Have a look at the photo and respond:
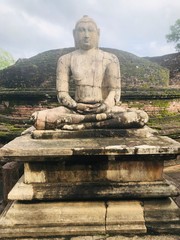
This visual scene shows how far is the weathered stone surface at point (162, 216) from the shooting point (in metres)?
2.46

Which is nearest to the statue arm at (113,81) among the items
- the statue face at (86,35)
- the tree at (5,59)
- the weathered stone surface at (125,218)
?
the statue face at (86,35)

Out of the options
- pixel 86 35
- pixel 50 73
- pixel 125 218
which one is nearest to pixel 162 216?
pixel 125 218

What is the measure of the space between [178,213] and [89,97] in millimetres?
1651

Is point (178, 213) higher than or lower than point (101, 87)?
lower

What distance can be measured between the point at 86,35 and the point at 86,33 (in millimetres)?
25

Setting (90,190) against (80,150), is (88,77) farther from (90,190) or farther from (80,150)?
(90,190)

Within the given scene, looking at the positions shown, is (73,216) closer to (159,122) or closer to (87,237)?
Result: (87,237)

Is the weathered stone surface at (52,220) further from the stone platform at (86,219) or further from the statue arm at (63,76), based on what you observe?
the statue arm at (63,76)

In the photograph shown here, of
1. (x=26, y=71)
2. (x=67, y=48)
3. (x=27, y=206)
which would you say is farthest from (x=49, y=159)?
(x=67, y=48)

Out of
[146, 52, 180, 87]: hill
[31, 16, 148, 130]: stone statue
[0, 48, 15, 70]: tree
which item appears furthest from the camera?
[0, 48, 15, 70]: tree

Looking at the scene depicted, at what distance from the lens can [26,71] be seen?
7.71m

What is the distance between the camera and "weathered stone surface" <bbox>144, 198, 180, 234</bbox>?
8.06 feet

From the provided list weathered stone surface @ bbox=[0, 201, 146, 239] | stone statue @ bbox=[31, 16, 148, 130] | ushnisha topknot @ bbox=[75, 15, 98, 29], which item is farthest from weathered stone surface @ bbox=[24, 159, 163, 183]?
ushnisha topknot @ bbox=[75, 15, 98, 29]

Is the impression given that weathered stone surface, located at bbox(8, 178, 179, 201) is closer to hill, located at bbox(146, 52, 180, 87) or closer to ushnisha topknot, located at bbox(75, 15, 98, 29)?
ushnisha topknot, located at bbox(75, 15, 98, 29)
